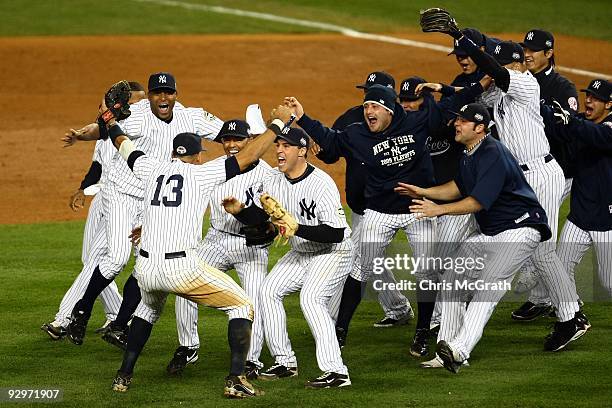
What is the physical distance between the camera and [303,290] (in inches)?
310

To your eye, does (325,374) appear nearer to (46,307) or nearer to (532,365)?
(532,365)

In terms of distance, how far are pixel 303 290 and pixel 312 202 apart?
0.63m

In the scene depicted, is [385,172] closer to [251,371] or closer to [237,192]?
[237,192]

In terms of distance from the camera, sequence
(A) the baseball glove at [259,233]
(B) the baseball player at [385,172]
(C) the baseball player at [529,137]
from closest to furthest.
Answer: (A) the baseball glove at [259,233], (B) the baseball player at [385,172], (C) the baseball player at [529,137]

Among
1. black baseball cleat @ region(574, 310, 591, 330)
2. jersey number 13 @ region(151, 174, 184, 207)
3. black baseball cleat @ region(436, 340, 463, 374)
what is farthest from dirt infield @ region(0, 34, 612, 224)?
black baseball cleat @ region(436, 340, 463, 374)

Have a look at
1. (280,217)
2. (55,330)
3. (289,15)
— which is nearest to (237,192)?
(280,217)

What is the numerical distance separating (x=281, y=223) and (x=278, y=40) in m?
17.9

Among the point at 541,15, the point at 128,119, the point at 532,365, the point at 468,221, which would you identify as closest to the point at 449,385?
the point at 532,365

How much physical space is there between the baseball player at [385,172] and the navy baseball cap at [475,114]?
645 millimetres

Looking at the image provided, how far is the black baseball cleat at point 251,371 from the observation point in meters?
8.01

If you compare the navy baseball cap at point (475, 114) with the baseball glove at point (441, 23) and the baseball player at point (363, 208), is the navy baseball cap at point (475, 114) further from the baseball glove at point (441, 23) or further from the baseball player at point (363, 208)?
the baseball player at point (363, 208)

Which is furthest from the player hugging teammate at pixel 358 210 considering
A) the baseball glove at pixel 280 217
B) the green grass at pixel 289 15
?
the green grass at pixel 289 15

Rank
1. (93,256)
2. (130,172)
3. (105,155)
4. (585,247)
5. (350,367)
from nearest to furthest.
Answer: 1. (350,367)
2. (585,247)
3. (130,172)
4. (93,256)
5. (105,155)

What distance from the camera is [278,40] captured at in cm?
2505
